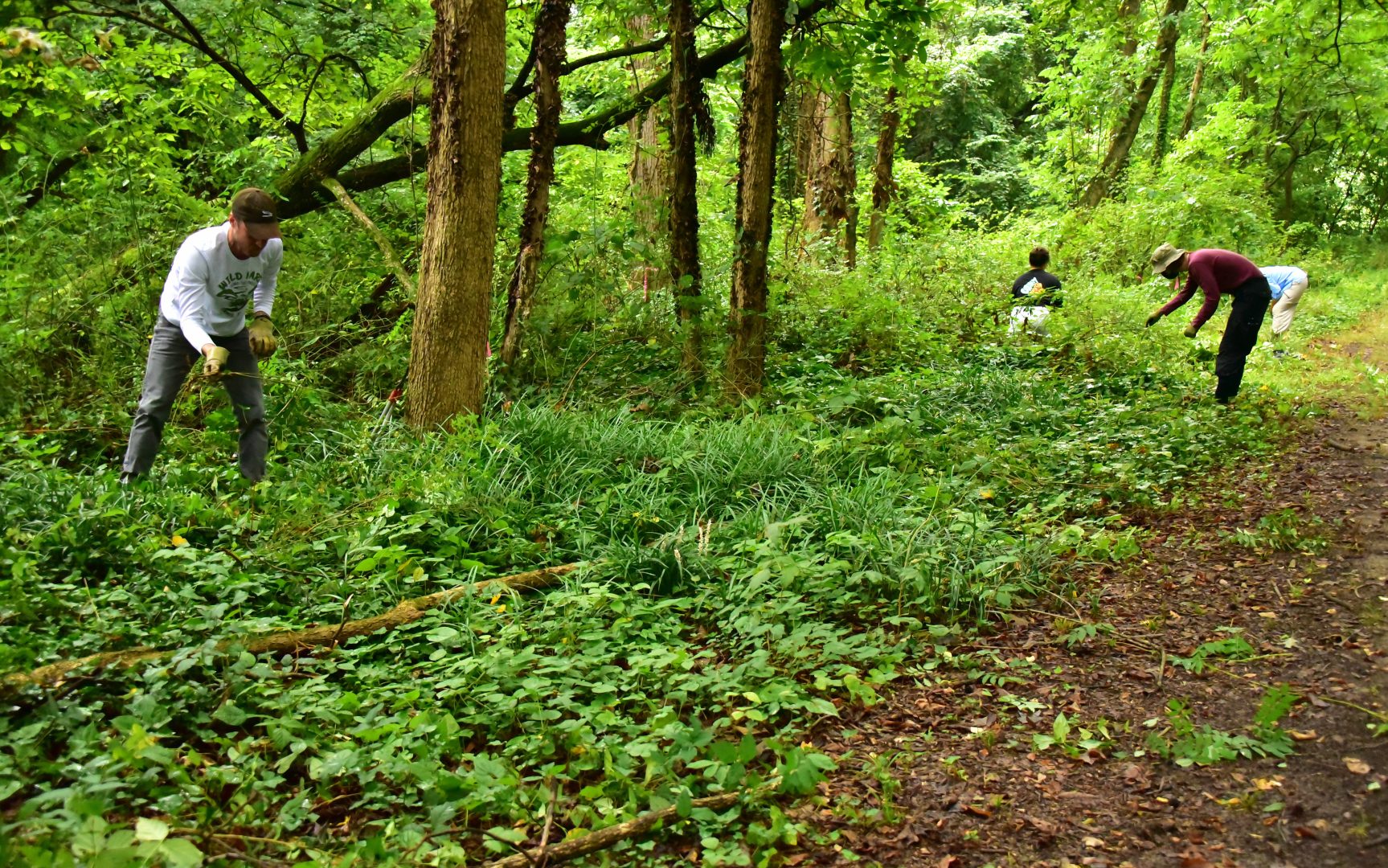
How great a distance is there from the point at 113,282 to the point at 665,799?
7.24 meters

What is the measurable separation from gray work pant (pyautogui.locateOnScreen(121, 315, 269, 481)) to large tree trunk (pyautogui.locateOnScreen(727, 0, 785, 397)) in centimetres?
399

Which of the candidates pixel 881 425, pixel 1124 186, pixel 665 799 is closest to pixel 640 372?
pixel 881 425

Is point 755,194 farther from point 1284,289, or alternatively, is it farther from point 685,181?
point 1284,289

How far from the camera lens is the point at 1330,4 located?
9.74 metres

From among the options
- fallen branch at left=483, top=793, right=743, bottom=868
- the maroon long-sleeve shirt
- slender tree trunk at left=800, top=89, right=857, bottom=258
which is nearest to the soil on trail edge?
fallen branch at left=483, top=793, right=743, bottom=868

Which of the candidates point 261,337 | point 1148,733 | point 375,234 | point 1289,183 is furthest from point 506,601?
point 1289,183

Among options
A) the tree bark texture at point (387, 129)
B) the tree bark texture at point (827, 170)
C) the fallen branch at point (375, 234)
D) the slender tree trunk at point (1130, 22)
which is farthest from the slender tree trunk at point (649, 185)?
the slender tree trunk at point (1130, 22)

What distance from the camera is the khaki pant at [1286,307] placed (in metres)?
11.3

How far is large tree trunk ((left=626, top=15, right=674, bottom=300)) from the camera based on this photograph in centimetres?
918

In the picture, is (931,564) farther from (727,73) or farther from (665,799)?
(727,73)

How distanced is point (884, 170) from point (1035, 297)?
5.08 metres

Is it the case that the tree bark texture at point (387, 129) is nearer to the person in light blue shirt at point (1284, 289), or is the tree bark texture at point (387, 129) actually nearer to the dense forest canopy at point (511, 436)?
the dense forest canopy at point (511, 436)

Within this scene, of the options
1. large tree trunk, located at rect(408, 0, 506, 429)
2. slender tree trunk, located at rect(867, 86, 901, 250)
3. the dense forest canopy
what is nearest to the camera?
the dense forest canopy

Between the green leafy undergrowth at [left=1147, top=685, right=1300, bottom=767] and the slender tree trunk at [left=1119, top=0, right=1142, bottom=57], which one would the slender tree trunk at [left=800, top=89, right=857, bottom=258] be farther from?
the green leafy undergrowth at [left=1147, top=685, right=1300, bottom=767]
